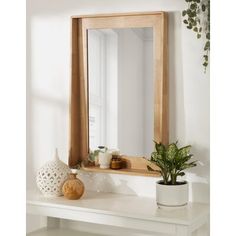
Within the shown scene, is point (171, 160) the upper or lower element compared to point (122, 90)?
lower

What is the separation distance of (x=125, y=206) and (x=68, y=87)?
31.6 inches

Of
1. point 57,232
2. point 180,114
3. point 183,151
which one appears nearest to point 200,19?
point 180,114

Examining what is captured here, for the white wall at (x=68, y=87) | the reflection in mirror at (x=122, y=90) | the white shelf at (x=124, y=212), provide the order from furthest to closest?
1. the reflection in mirror at (x=122, y=90)
2. the white wall at (x=68, y=87)
3. the white shelf at (x=124, y=212)

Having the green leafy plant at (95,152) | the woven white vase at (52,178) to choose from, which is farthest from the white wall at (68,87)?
the woven white vase at (52,178)

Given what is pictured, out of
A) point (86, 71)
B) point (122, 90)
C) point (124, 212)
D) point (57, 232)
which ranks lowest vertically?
point (57, 232)

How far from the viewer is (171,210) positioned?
2219 millimetres

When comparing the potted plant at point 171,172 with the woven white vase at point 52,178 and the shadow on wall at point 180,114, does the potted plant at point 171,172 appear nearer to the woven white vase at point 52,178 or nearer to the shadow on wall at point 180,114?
the shadow on wall at point 180,114

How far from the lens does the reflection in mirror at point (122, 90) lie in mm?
2514

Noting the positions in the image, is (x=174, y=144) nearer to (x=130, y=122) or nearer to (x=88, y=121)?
(x=130, y=122)

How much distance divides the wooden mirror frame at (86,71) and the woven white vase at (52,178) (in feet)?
0.65

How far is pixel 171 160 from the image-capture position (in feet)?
7.38

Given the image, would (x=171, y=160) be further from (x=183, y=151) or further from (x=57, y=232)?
(x=57, y=232)
